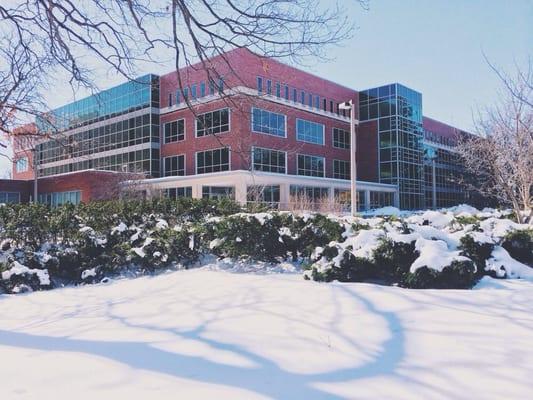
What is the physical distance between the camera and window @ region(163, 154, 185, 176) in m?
38.6

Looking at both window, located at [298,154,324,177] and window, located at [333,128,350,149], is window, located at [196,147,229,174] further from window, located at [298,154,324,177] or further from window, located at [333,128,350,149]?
window, located at [333,128,350,149]

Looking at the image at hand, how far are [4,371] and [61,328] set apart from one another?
1.27m

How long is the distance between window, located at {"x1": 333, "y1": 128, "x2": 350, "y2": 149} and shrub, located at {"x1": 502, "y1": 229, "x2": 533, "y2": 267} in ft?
119

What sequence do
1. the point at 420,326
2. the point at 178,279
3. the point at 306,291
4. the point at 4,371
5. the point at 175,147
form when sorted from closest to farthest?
1. the point at 4,371
2. the point at 420,326
3. the point at 306,291
4. the point at 178,279
5. the point at 175,147

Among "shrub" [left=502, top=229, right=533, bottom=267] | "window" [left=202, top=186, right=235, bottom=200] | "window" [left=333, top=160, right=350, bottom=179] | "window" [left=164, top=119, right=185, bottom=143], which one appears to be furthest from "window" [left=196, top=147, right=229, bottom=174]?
"shrub" [left=502, top=229, right=533, bottom=267]

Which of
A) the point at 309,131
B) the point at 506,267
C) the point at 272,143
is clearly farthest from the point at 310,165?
the point at 506,267

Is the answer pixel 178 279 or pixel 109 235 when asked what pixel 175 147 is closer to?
pixel 109 235

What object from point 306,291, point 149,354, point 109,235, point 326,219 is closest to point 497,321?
point 306,291

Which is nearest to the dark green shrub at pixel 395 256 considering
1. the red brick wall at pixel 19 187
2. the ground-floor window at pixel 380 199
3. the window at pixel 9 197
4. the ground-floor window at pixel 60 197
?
the ground-floor window at pixel 60 197

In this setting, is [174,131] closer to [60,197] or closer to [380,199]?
[60,197]

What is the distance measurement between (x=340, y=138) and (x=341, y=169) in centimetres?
304

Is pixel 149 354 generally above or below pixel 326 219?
below

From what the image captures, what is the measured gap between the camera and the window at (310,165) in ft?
129

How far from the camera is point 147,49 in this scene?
314 inches
